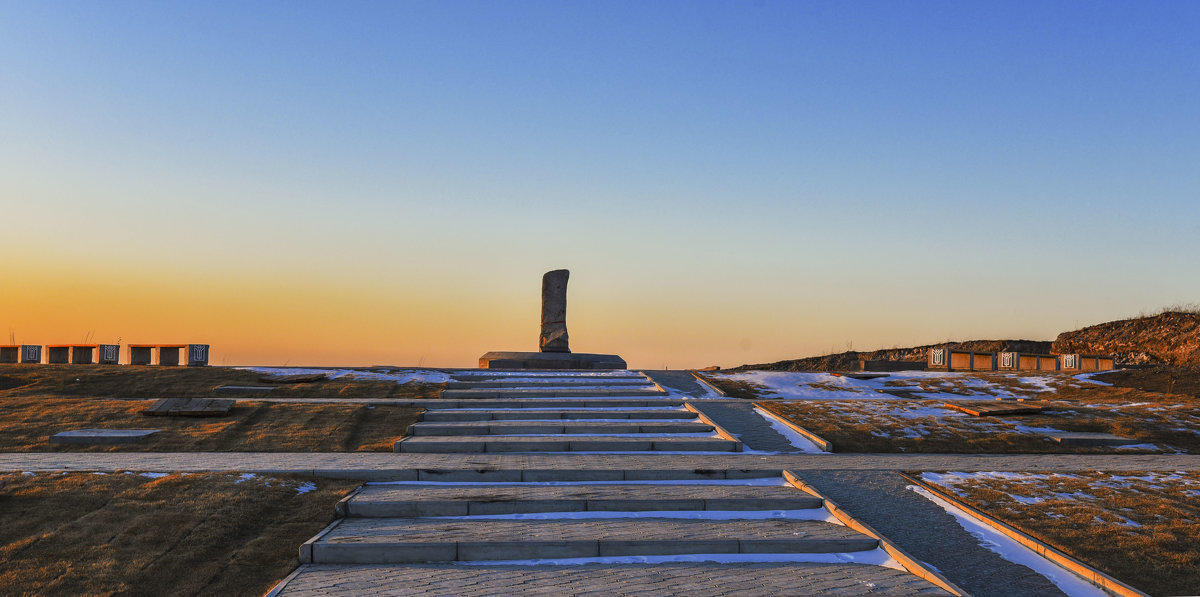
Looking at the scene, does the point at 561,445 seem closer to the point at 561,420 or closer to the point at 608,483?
the point at 561,420

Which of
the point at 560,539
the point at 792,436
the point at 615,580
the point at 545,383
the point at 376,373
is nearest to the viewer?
the point at 615,580

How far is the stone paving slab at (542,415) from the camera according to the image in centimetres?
1434

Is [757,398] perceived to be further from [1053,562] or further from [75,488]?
[75,488]

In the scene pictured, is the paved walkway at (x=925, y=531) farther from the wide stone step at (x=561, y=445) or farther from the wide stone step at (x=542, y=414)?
the wide stone step at (x=542, y=414)

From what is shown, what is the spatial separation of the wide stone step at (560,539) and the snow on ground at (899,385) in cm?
1057

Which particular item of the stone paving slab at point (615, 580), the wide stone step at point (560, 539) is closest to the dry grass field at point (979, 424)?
the wide stone step at point (560, 539)

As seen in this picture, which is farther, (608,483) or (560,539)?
(608,483)

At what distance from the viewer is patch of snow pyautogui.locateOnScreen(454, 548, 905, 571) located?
687cm

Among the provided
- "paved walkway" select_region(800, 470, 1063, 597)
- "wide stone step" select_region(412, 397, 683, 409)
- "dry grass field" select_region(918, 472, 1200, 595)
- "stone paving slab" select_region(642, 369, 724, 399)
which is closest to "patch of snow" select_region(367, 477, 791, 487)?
"paved walkway" select_region(800, 470, 1063, 597)

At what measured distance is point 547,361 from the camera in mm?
23172

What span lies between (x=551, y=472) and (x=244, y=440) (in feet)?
17.6

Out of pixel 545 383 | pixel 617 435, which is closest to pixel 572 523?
pixel 617 435

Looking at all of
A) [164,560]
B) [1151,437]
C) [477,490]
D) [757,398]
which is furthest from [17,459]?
[1151,437]

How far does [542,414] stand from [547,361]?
853 cm
